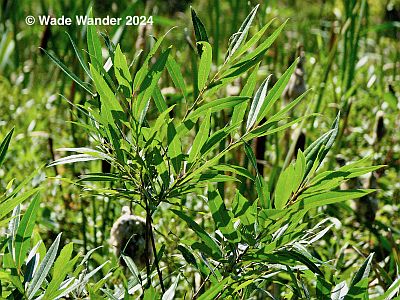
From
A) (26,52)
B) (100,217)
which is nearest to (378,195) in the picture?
(100,217)

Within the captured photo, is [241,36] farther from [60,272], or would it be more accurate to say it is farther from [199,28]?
[60,272]

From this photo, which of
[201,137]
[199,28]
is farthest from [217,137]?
[199,28]

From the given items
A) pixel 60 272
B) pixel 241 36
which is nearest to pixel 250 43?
pixel 241 36

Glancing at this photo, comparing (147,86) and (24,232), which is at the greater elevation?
(147,86)

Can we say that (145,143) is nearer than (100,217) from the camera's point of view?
Yes

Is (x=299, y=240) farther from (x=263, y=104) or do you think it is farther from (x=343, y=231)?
(x=343, y=231)

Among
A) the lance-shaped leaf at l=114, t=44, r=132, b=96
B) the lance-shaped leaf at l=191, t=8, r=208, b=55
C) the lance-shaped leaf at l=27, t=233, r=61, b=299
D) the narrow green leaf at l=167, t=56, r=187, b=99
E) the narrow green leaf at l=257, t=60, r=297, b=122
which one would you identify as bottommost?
the lance-shaped leaf at l=27, t=233, r=61, b=299

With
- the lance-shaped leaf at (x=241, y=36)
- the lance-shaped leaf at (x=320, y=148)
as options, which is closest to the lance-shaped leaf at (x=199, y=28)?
the lance-shaped leaf at (x=241, y=36)

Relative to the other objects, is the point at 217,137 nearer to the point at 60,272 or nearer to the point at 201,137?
the point at 201,137

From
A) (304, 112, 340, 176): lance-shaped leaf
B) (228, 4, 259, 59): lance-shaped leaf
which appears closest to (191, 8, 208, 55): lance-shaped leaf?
(228, 4, 259, 59): lance-shaped leaf

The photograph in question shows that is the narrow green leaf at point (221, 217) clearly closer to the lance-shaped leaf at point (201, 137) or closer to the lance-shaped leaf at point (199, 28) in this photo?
the lance-shaped leaf at point (201, 137)

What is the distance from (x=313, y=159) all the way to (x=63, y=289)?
0.81ft

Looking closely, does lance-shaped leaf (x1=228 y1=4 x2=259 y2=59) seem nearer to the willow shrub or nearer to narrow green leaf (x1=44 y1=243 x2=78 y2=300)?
the willow shrub

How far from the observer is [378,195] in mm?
1614
